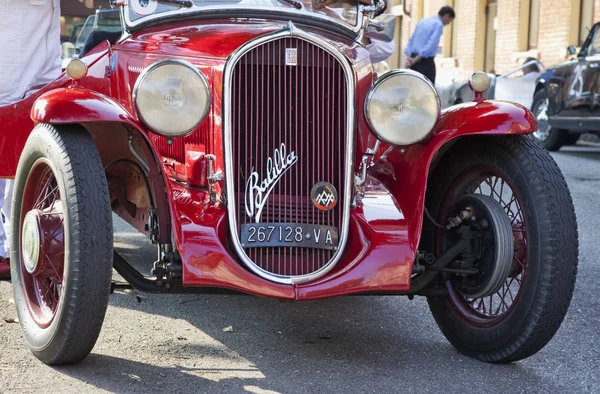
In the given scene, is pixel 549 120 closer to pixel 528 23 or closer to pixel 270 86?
pixel 528 23

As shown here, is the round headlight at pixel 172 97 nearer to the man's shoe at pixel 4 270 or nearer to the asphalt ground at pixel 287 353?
the asphalt ground at pixel 287 353

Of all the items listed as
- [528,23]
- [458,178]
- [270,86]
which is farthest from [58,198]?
[528,23]

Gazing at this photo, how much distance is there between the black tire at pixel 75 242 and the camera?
3207 mm

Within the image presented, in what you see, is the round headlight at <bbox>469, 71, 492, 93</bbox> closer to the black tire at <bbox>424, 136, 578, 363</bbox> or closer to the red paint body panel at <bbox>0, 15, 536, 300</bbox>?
the red paint body panel at <bbox>0, 15, 536, 300</bbox>

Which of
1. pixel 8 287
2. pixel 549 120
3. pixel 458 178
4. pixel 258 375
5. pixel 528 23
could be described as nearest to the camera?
pixel 258 375

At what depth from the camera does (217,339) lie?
155 inches

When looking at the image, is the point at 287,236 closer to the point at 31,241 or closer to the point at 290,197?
the point at 290,197

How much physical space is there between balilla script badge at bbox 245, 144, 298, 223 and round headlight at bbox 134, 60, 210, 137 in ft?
1.02

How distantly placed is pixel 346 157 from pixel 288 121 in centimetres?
27

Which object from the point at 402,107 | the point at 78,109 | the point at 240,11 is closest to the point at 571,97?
the point at 240,11

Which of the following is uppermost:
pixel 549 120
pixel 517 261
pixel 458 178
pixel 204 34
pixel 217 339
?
pixel 204 34

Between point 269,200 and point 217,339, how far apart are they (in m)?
0.73

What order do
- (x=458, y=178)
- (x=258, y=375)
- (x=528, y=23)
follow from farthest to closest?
(x=528, y=23) < (x=458, y=178) < (x=258, y=375)

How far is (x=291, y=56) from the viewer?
141 inches
